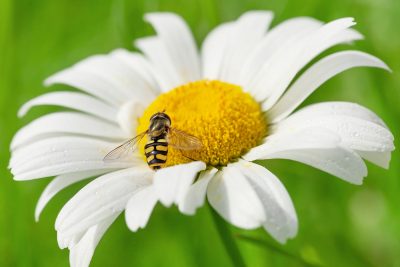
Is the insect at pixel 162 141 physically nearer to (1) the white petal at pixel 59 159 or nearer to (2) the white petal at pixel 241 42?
(1) the white petal at pixel 59 159

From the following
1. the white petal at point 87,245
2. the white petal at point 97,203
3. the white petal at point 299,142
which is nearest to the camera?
the white petal at point 299,142

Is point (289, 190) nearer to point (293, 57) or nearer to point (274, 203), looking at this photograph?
point (293, 57)

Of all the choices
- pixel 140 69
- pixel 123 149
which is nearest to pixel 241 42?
pixel 140 69

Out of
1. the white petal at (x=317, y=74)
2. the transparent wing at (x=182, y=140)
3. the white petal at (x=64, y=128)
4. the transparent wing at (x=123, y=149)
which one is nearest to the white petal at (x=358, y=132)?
the white petal at (x=317, y=74)

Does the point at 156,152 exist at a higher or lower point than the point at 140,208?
higher

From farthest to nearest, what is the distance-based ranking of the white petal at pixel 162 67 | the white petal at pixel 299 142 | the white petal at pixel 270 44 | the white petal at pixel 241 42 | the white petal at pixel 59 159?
the white petal at pixel 162 67
the white petal at pixel 241 42
the white petal at pixel 270 44
the white petal at pixel 59 159
the white petal at pixel 299 142

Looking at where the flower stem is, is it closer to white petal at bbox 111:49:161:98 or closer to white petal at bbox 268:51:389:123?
white petal at bbox 268:51:389:123
